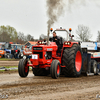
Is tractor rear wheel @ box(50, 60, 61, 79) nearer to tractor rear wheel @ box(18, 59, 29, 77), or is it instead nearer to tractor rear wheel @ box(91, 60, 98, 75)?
tractor rear wheel @ box(18, 59, 29, 77)

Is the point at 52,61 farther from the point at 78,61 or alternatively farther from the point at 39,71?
the point at 78,61

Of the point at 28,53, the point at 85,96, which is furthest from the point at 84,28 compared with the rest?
the point at 85,96

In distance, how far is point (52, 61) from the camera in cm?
880

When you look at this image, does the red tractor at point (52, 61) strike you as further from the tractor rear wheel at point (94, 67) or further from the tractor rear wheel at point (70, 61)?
the tractor rear wheel at point (94, 67)

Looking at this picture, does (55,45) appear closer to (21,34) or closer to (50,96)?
(50,96)

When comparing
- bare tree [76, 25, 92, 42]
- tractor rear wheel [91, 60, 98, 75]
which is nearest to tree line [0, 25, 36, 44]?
bare tree [76, 25, 92, 42]

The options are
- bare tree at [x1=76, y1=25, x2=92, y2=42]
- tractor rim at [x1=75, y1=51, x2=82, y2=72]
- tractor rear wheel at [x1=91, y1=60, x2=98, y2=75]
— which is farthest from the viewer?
bare tree at [x1=76, y1=25, x2=92, y2=42]

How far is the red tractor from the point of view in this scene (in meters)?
8.80

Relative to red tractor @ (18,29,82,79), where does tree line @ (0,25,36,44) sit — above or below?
above

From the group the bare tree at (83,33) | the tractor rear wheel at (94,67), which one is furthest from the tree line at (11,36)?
the tractor rear wheel at (94,67)

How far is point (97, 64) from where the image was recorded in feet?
40.8

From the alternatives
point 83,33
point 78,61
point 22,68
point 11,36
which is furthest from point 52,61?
point 11,36

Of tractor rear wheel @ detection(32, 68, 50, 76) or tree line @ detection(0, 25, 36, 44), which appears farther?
tree line @ detection(0, 25, 36, 44)

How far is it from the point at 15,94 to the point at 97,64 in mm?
7936
